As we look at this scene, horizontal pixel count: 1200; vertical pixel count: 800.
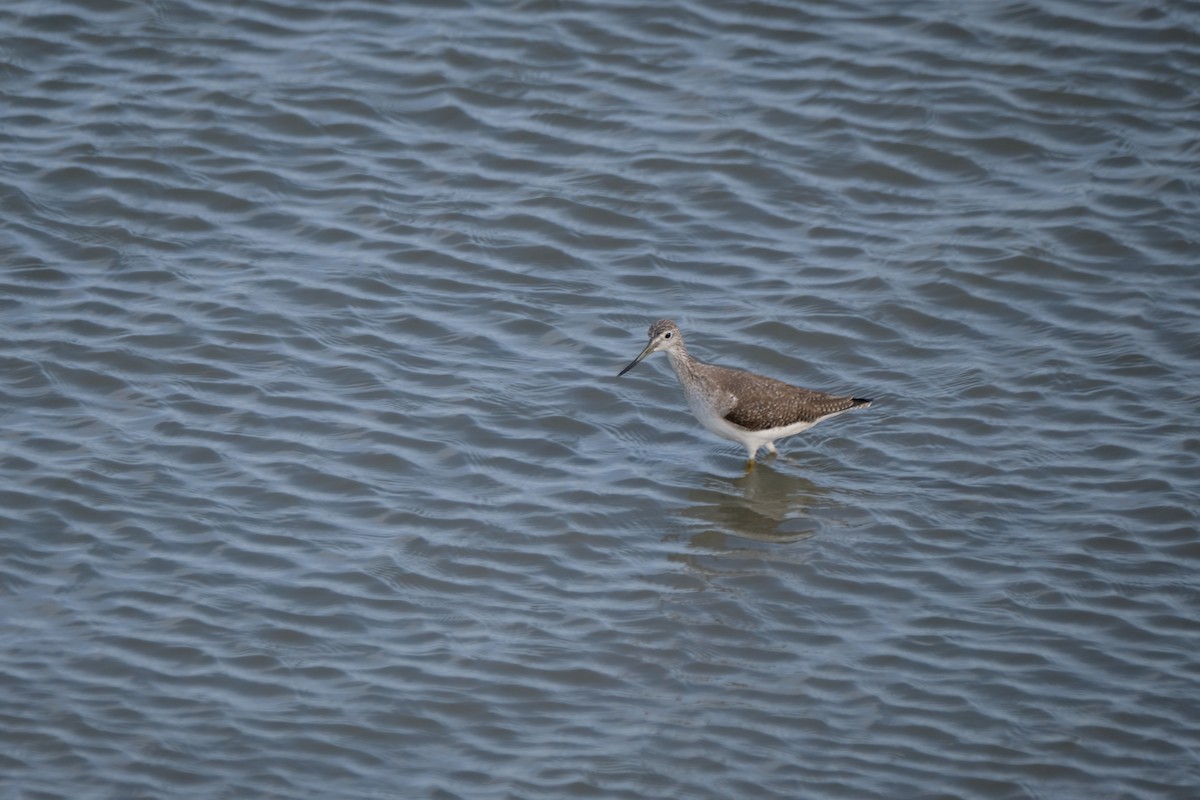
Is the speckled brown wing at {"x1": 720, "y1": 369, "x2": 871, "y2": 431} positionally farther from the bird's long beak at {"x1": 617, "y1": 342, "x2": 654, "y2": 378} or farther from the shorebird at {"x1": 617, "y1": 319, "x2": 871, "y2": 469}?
the bird's long beak at {"x1": 617, "y1": 342, "x2": 654, "y2": 378}

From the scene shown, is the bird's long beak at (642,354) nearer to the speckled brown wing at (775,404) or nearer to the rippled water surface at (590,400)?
the rippled water surface at (590,400)

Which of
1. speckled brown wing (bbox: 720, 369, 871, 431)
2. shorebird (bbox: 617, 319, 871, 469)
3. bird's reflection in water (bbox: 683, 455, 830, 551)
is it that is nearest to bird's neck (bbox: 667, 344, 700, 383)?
shorebird (bbox: 617, 319, 871, 469)

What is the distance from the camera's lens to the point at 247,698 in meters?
7.17

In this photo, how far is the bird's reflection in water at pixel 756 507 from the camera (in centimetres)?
887

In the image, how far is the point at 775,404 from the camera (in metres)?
9.48

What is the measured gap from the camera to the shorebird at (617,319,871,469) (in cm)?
943

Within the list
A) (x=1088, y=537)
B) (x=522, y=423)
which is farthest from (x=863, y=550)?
(x=522, y=423)

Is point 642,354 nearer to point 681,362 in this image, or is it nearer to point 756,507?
point 681,362

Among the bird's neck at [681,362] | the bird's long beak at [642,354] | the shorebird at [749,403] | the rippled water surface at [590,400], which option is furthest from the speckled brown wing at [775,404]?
the bird's long beak at [642,354]

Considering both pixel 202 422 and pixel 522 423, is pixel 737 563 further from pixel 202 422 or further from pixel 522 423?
pixel 202 422

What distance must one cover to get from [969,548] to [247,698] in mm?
4232

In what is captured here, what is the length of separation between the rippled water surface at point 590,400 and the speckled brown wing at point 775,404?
38cm

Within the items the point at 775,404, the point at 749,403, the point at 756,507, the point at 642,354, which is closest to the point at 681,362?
the point at 642,354

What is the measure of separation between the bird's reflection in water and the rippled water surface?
0.12ft
